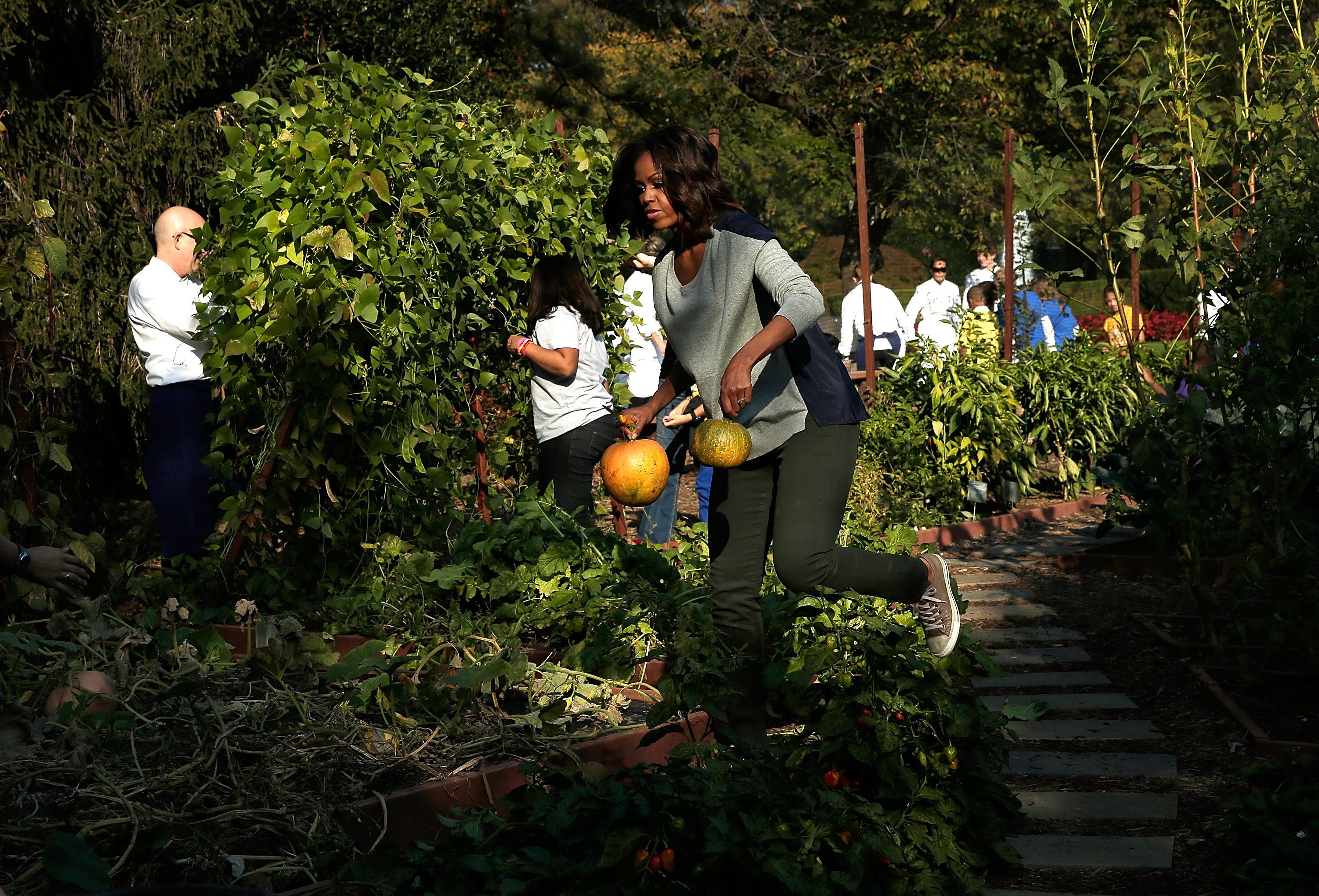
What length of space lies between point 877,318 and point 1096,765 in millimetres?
7327

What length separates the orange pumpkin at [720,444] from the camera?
2.88 meters

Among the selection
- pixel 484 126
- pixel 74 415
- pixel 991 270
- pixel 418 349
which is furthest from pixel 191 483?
pixel 991 270

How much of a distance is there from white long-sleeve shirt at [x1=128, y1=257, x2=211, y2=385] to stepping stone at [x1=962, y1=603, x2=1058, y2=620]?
3.53m

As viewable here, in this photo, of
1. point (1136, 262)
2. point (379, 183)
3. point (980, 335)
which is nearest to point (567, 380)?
point (379, 183)

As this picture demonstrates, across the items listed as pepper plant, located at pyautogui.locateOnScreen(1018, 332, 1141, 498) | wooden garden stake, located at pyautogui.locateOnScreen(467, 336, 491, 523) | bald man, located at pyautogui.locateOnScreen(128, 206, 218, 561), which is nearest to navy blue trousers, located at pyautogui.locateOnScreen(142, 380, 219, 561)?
bald man, located at pyautogui.locateOnScreen(128, 206, 218, 561)

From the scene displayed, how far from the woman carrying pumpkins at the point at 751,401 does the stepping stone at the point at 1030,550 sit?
3704mm

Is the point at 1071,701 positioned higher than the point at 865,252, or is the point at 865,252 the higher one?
the point at 865,252

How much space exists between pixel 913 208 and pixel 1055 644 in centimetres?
1562

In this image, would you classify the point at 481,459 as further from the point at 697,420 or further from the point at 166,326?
the point at 697,420

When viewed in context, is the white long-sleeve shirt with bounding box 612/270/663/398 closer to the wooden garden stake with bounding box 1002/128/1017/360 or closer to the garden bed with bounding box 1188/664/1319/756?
the wooden garden stake with bounding box 1002/128/1017/360

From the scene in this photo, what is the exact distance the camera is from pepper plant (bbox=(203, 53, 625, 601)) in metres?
4.06

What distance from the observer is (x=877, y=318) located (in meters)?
10.5

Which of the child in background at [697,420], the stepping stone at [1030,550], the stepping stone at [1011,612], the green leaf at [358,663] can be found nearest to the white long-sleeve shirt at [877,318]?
the child in background at [697,420]

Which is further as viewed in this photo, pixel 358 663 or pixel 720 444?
pixel 358 663
